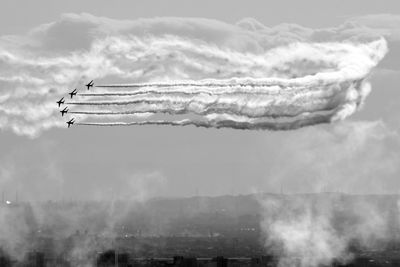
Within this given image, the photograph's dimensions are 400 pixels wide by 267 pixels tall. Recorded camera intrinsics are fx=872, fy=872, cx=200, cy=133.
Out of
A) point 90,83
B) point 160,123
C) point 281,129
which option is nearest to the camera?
point 281,129

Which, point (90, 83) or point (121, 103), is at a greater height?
point (90, 83)

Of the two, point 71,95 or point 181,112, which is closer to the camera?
point 181,112

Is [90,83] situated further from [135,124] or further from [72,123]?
[135,124]

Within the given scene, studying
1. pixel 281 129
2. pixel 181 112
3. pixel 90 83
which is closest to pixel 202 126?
pixel 181 112

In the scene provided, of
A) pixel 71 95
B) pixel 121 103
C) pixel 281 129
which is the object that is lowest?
pixel 281 129

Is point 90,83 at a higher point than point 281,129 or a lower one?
higher

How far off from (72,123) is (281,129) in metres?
36.4

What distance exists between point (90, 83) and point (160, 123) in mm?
18534

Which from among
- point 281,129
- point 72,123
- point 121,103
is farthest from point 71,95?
point 281,129

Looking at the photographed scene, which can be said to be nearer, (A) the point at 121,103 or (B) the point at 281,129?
(B) the point at 281,129

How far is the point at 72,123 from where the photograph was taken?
4702 inches

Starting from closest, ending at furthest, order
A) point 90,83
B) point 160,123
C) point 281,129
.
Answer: point 281,129 → point 160,123 → point 90,83

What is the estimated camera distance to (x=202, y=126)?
99.1 metres

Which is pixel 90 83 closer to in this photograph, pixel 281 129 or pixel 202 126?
pixel 202 126
